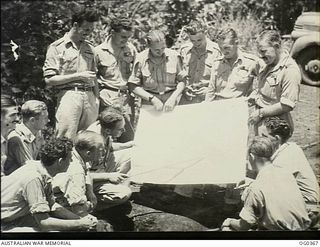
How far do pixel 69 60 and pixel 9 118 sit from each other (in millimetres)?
823

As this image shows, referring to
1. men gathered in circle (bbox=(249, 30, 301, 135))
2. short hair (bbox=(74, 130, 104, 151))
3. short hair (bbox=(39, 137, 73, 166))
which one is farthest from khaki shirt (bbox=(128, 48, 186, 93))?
short hair (bbox=(39, 137, 73, 166))

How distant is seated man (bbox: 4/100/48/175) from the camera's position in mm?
5473

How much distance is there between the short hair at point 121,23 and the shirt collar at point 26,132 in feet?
4.27

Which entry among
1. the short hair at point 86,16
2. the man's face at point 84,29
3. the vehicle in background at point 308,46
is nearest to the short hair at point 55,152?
the man's face at point 84,29

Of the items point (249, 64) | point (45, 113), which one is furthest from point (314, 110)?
point (45, 113)

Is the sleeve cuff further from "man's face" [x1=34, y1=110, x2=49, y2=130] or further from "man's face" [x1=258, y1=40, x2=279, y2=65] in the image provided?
"man's face" [x1=34, y1=110, x2=49, y2=130]

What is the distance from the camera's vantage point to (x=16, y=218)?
5422mm

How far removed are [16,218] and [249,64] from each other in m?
2.70

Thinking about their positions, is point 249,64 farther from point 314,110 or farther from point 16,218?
point 16,218

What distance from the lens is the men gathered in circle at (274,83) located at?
17.9ft

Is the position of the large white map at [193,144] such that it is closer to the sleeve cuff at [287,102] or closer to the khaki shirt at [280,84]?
the khaki shirt at [280,84]

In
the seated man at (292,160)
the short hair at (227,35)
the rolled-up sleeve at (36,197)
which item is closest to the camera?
the rolled-up sleeve at (36,197)

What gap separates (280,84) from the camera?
5449mm

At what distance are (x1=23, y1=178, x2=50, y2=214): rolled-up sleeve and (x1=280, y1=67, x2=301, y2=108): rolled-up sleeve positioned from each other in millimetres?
2441
